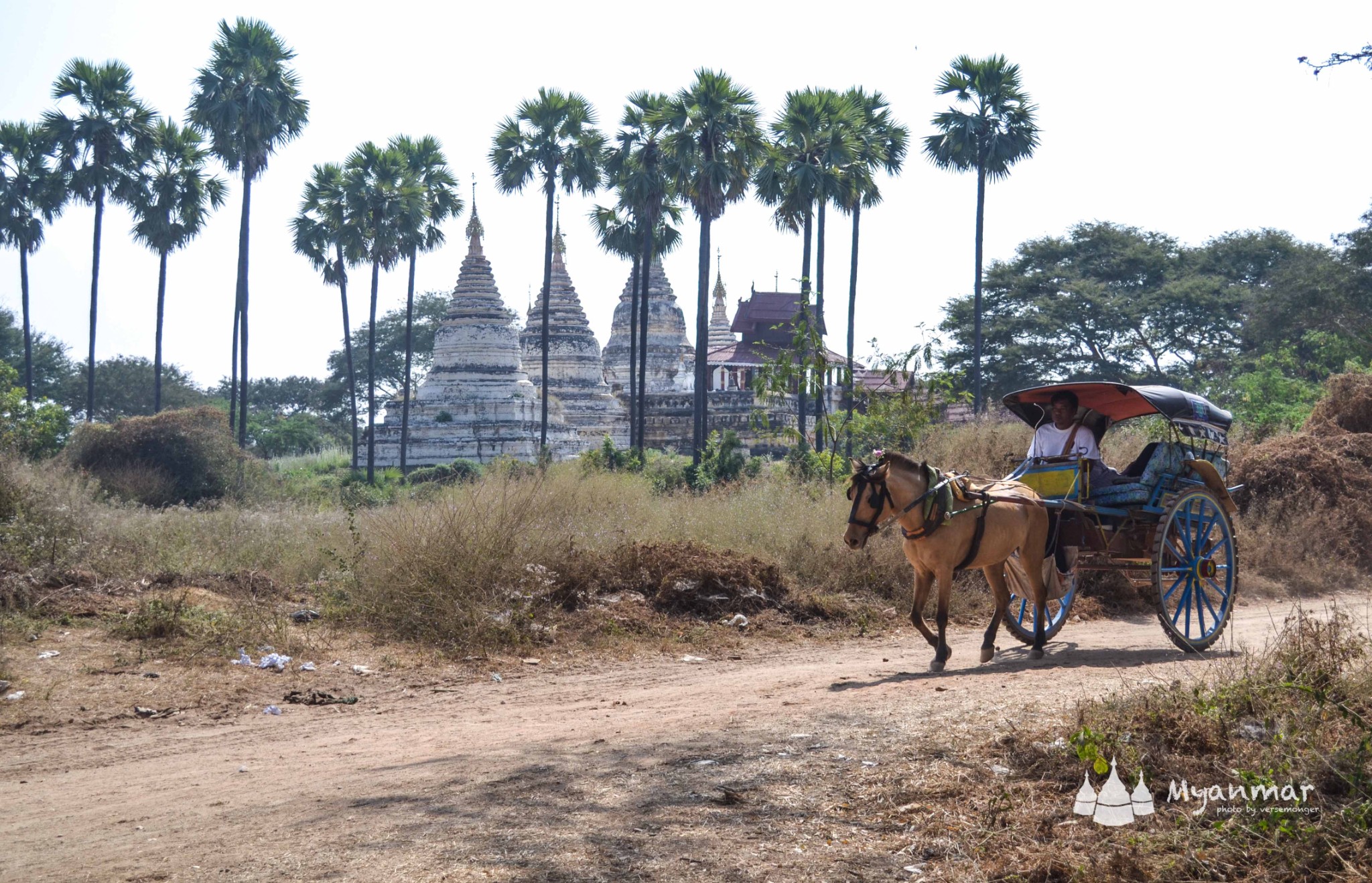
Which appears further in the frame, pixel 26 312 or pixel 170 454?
pixel 26 312

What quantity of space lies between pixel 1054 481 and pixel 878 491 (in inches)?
76.0

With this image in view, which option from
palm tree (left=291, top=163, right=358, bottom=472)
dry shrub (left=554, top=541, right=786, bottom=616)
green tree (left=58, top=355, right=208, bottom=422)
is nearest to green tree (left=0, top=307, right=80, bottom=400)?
green tree (left=58, top=355, right=208, bottom=422)

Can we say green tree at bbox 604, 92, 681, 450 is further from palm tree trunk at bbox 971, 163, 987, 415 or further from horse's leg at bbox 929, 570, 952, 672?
horse's leg at bbox 929, 570, 952, 672

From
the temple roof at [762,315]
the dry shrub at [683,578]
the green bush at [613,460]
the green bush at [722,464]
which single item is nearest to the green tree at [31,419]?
the green bush at [613,460]

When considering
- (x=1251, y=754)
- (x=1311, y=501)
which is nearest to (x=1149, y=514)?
(x=1251, y=754)

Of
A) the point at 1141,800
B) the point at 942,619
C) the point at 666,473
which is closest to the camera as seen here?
the point at 1141,800

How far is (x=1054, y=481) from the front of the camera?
868 centimetres

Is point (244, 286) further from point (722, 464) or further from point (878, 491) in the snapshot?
point (878, 491)

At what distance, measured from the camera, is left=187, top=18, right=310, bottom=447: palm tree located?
34469 mm

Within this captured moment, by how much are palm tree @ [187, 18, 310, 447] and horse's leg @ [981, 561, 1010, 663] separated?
30.2 metres

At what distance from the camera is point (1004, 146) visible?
1313 inches

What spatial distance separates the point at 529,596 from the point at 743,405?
36.8 m

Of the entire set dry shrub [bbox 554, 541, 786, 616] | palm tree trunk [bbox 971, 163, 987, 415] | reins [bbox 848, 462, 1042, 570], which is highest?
Result: palm tree trunk [bbox 971, 163, 987, 415]

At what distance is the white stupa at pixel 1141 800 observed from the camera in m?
4.10
